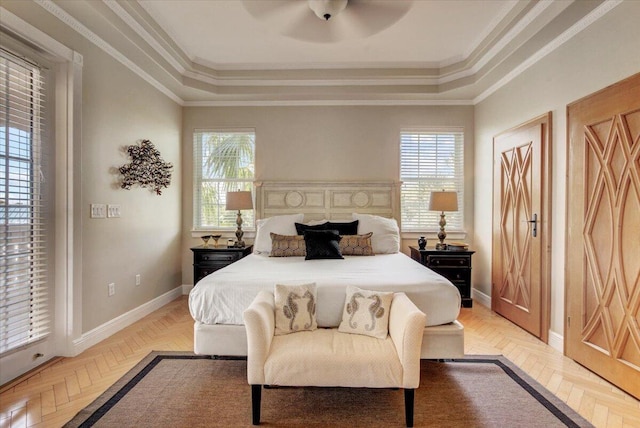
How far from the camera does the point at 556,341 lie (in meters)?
2.87

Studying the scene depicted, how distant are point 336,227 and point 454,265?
1.52 m

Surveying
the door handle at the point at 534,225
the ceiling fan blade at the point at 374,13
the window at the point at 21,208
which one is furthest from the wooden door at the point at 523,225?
the window at the point at 21,208

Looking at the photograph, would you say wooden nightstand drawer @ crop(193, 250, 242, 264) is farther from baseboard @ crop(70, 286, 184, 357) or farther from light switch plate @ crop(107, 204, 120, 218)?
light switch plate @ crop(107, 204, 120, 218)

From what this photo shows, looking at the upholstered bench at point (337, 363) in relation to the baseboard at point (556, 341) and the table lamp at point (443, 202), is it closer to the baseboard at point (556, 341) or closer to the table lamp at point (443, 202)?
the baseboard at point (556, 341)

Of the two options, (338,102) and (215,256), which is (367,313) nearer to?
(215,256)

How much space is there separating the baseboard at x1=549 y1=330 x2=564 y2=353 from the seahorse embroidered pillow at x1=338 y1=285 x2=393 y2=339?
1843 millimetres

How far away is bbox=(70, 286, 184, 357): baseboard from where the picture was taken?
8.96ft

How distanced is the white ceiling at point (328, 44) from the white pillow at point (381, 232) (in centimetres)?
167

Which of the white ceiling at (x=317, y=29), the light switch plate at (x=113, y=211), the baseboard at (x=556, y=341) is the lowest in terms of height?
the baseboard at (x=556, y=341)

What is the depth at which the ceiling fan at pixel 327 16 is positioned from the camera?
→ 2459 mm

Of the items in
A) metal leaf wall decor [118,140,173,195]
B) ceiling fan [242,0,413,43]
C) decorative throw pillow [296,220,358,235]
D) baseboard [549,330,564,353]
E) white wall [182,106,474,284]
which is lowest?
baseboard [549,330,564,353]

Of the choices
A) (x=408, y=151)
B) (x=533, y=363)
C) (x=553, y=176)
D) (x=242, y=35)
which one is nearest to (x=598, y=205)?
(x=553, y=176)

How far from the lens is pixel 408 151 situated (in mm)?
4566

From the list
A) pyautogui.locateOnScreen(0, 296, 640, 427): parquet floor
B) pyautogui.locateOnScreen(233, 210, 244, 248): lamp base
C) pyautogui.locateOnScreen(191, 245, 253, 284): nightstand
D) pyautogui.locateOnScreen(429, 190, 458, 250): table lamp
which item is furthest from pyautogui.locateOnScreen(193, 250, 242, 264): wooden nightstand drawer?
pyautogui.locateOnScreen(429, 190, 458, 250): table lamp
